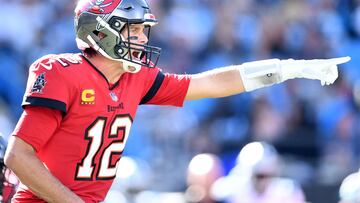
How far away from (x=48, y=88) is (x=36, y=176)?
0.45 metres

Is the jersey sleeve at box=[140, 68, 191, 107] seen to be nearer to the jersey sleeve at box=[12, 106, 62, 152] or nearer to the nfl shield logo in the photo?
the nfl shield logo

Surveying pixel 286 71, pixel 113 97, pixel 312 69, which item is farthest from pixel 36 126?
pixel 312 69

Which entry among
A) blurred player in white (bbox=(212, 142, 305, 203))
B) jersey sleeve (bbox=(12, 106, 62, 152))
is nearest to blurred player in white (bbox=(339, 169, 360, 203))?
blurred player in white (bbox=(212, 142, 305, 203))

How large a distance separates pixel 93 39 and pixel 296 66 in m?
1.20

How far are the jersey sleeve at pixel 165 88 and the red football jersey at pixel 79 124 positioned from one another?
31 cm

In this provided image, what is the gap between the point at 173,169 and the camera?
33.2ft

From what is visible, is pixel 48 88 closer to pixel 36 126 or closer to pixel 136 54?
pixel 36 126

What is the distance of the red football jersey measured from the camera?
503 centimetres

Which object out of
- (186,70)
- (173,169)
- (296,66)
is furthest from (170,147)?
(296,66)

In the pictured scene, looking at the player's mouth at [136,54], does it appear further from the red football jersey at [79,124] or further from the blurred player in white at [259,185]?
the blurred player in white at [259,185]

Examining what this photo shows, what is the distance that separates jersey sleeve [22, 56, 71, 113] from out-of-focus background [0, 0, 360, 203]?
3655 millimetres

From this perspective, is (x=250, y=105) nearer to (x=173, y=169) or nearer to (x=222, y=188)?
(x=173, y=169)

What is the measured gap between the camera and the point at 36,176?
4961mm

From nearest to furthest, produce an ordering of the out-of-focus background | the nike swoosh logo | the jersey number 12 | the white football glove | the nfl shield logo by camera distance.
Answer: the nike swoosh logo → the jersey number 12 → the nfl shield logo → the white football glove → the out-of-focus background
